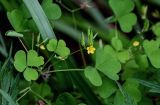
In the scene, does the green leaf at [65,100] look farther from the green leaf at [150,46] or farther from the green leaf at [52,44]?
the green leaf at [150,46]

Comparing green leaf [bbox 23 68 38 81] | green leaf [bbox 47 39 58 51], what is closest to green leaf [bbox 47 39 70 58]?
green leaf [bbox 47 39 58 51]

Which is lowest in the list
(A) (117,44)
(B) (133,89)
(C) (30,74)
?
(B) (133,89)

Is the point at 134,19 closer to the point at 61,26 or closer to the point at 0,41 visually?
the point at 61,26

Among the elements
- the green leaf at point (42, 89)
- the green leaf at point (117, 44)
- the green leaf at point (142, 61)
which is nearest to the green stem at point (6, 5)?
the green leaf at point (42, 89)

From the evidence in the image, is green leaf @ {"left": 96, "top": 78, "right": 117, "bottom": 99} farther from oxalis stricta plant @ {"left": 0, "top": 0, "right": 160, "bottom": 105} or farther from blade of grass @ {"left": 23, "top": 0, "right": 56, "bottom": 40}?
blade of grass @ {"left": 23, "top": 0, "right": 56, "bottom": 40}

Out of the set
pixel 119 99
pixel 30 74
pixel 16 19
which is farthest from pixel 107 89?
pixel 16 19

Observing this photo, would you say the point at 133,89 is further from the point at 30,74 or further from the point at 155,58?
the point at 30,74
